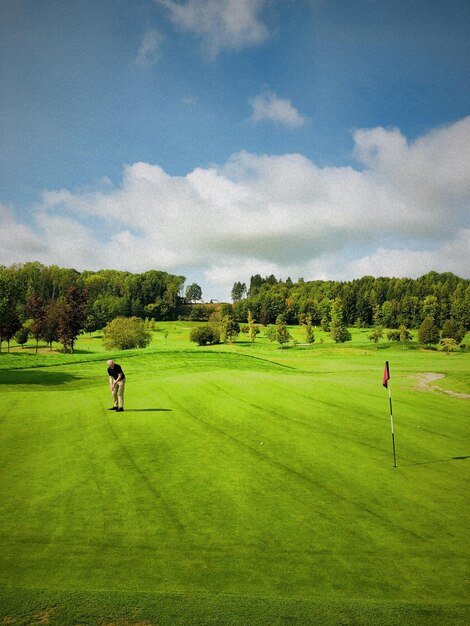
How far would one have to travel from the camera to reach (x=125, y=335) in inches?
2908

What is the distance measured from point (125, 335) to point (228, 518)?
68.4m

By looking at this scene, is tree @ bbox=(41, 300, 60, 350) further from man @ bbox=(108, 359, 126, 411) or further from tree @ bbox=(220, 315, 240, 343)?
man @ bbox=(108, 359, 126, 411)

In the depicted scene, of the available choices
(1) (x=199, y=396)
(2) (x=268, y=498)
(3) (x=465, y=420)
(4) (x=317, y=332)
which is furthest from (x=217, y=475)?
(4) (x=317, y=332)

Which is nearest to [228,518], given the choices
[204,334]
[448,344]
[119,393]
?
[119,393]

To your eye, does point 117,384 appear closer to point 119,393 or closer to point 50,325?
point 119,393

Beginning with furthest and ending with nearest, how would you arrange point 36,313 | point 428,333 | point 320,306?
point 320,306
point 428,333
point 36,313

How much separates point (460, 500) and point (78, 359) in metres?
37.9

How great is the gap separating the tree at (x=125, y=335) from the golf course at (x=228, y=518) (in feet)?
184

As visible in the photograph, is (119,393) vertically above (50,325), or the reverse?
(50,325)

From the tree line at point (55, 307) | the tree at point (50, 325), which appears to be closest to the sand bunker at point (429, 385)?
the tree line at point (55, 307)

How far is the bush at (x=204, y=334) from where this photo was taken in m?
103

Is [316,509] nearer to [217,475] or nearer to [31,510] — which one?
[217,475]

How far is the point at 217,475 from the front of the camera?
1075 centimetres

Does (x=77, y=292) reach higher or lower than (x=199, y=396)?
higher
